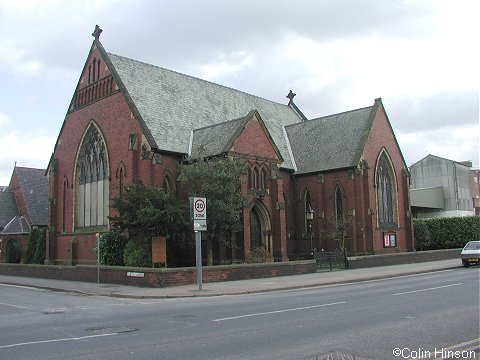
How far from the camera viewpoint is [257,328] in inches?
417

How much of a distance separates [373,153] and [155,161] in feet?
60.1

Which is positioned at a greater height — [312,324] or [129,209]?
[129,209]

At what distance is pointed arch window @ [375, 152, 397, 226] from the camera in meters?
41.2

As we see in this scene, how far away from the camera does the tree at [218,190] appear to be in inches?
1033

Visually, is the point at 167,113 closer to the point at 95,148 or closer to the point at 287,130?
the point at 95,148

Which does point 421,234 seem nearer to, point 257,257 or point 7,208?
point 257,257

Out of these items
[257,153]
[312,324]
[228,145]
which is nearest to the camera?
[312,324]

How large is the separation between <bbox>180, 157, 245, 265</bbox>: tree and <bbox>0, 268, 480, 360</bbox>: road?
31.2ft

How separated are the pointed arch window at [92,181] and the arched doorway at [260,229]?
1016cm

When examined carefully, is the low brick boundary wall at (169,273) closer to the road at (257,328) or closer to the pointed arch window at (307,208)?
the road at (257,328)

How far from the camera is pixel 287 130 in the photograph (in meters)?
46.3

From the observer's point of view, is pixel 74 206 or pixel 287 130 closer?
pixel 74 206

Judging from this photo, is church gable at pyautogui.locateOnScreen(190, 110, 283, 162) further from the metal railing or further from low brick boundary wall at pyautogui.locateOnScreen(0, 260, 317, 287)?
low brick boundary wall at pyautogui.locateOnScreen(0, 260, 317, 287)

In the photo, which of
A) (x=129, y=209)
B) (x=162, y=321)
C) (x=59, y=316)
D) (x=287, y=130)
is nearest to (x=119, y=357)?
(x=162, y=321)
